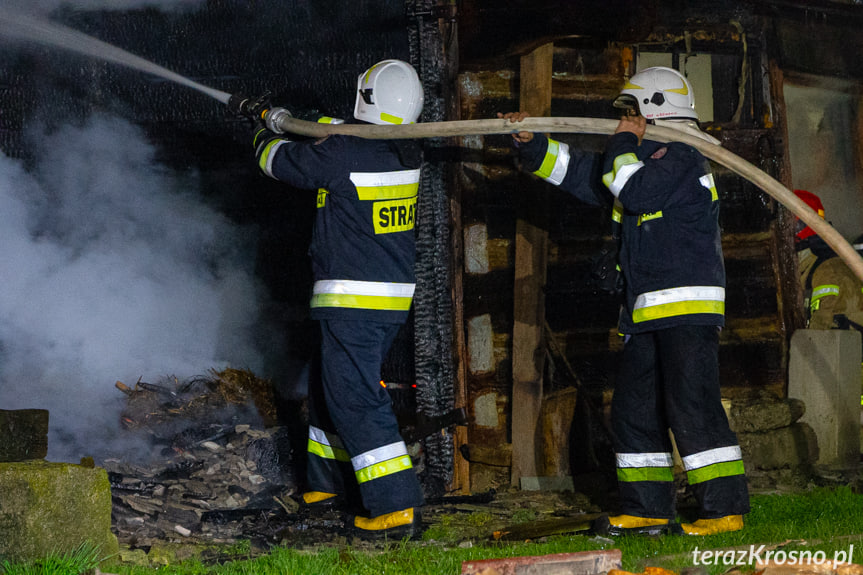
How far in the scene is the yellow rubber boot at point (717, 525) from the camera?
14.0 ft

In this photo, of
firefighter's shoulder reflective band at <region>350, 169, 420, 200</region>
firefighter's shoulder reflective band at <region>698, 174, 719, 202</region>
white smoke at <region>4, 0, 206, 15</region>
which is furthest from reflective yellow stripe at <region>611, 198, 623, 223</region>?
white smoke at <region>4, 0, 206, 15</region>

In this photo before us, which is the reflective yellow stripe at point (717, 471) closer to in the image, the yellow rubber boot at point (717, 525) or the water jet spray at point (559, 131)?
the yellow rubber boot at point (717, 525)

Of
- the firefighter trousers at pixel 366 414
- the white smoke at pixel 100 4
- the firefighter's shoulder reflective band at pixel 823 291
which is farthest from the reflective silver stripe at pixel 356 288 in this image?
the firefighter's shoulder reflective band at pixel 823 291

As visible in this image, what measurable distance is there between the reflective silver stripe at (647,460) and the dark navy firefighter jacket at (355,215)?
1401 mm

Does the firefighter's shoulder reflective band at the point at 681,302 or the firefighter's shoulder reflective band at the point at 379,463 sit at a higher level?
the firefighter's shoulder reflective band at the point at 681,302

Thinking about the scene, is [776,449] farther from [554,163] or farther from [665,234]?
[554,163]

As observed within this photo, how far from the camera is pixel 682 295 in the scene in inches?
172

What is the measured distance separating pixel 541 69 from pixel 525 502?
2827mm

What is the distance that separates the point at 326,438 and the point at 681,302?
2049 millimetres

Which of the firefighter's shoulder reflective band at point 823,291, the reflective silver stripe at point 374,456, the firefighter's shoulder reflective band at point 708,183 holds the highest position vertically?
the firefighter's shoulder reflective band at point 708,183

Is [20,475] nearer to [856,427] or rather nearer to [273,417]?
[273,417]

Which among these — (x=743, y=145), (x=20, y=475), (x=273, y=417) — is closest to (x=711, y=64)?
(x=743, y=145)

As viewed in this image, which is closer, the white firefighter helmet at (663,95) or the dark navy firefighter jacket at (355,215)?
the dark navy firefighter jacket at (355,215)

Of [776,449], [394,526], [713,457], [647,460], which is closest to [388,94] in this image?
[394,526]
